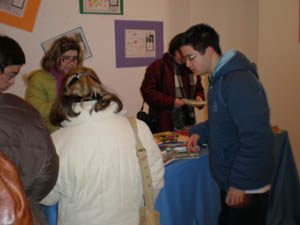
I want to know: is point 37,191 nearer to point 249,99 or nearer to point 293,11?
point 249,99

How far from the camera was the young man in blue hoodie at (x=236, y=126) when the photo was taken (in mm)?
1119

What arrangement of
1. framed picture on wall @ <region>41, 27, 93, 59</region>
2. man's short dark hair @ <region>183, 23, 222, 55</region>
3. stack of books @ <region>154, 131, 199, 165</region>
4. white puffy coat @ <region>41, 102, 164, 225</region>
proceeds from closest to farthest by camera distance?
1. white puffy coat @ <region>41, 102, 164, 225</region>
2. man's short dark hair @ <region>183, 23, 222, 55</region>
3. stack of books @ <region>154, 131, 199, 165</region>
4. framed picture on wall @ <region>41, 27, 93, 59</region>

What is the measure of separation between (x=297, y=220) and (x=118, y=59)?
235 centimetres

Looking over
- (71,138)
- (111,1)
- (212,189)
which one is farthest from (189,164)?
(111,1)

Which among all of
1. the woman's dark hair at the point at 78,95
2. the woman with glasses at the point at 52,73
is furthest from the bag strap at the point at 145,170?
the woman with glasses at the point at 52,73

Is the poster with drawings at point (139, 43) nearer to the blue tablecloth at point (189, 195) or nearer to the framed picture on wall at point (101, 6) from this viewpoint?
the framed picture on wall at point (101, 6)

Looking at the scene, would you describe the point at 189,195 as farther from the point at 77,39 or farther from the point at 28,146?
the point at 77,39

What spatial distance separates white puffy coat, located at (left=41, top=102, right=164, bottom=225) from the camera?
40.1 inches

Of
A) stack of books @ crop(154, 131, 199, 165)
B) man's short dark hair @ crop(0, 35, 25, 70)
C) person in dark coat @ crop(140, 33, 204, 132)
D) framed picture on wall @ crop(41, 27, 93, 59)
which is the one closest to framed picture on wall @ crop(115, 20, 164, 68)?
framed picture on wall @ crop(41, 27, 93, 59)

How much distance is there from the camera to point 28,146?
0.76 meters

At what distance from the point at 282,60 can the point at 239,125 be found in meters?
2.54

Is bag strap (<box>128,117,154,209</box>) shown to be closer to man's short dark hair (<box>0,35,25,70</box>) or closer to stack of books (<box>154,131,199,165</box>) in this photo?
stack of books (<box>154,131,199,165</box>)

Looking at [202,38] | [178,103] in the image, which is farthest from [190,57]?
[178,103]

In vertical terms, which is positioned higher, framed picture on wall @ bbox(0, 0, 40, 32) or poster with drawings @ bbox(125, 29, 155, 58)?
framed picture on wall @ bbox(0, 0, 40, 32)
